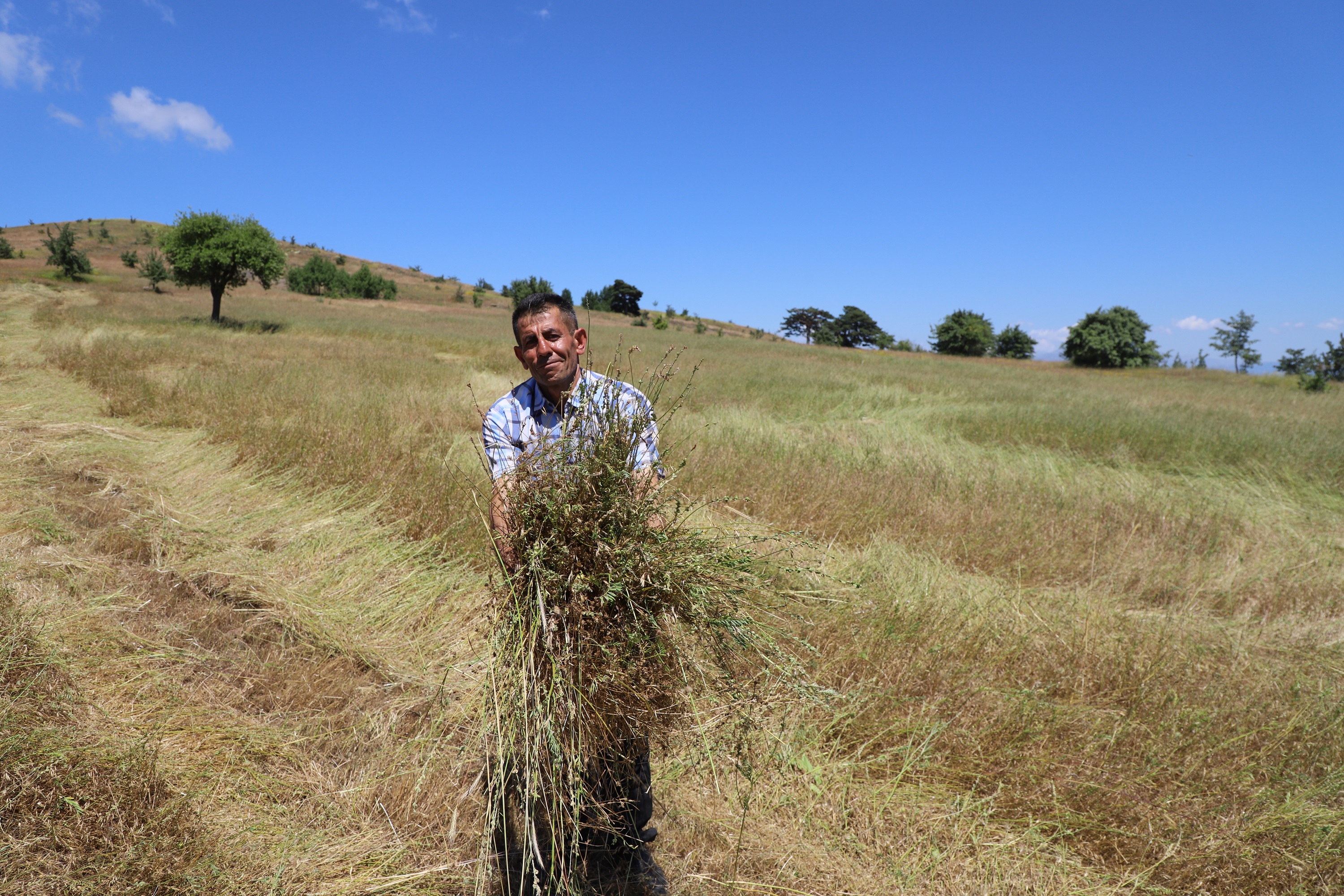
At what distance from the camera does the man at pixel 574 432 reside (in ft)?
5.58

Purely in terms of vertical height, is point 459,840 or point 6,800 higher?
point 6,800

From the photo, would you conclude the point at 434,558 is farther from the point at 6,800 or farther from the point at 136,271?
the point at 136,271

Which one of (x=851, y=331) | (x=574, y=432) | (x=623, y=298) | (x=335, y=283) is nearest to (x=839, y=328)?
(x=851, y=331)

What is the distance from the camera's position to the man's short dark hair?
1952 mm

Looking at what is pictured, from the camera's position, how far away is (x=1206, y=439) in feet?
26.5

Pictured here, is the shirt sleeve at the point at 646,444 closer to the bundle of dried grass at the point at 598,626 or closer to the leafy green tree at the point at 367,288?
the bundle of dried grass at the point at 598,626

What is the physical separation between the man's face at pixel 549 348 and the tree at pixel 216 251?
27309mm

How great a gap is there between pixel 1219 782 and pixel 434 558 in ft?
13.5

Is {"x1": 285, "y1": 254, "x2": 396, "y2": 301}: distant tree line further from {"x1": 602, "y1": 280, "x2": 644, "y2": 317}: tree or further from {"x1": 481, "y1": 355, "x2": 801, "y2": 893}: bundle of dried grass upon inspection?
{"x1": 481, "y1": 355, "x2": 801, "y2": 893}: bundle of dried grass

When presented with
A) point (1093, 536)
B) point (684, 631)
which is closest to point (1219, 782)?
point (684, 631)

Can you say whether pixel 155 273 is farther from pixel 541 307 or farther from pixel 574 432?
pixel 574 432

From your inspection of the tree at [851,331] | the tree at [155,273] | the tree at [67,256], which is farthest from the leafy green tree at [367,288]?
the tree at [851,331]

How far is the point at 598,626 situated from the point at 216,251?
28093 mm

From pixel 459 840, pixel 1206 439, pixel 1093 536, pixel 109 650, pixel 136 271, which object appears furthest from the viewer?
pixel 136 271
